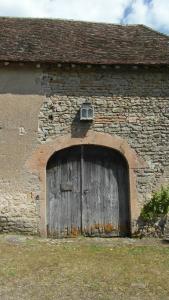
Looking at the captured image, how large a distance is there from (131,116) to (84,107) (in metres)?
1.21

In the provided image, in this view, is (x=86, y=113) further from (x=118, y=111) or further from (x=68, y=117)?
(x=118, y=111)

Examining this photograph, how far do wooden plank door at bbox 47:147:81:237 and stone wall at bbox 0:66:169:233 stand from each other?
16.1 inches

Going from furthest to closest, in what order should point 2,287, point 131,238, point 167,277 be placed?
point 131,238, point 167,277, point 2,287

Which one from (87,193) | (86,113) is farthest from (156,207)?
(86,113)

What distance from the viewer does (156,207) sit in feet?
33.3

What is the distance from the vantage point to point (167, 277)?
6.79 m

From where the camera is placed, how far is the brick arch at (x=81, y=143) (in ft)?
33.0

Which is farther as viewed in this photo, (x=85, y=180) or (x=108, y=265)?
(x=85, y=180)

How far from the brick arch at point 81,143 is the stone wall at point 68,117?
12cm

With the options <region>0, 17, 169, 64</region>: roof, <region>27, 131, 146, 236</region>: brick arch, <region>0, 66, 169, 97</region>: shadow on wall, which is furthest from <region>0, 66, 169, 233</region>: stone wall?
<region>0, 17, 169, 64</region>: roof

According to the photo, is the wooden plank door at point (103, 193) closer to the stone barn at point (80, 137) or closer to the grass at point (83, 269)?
the stone barn at point (80, 137)

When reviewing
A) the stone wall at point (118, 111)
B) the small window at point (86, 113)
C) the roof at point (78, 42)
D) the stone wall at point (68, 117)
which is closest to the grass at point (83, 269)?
the stone wall at point (68, 117)

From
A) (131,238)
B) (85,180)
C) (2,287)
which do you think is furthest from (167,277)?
(85,180)

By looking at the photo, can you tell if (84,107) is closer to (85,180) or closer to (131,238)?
(85,180)
